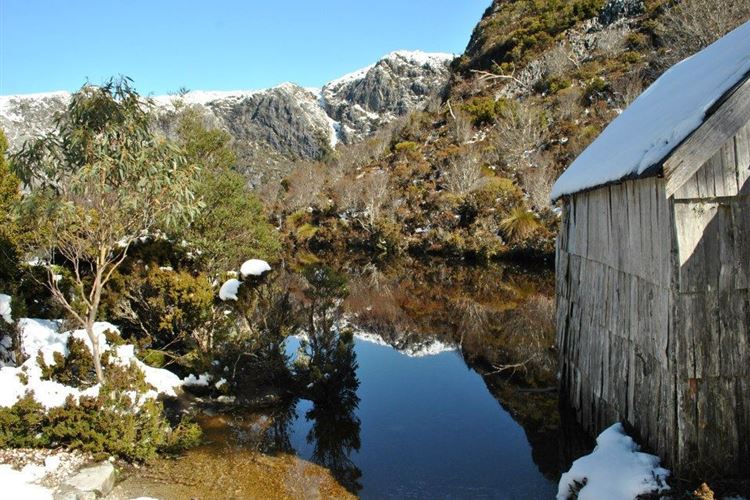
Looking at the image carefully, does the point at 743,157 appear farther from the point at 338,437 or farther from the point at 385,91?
the point at 385,91

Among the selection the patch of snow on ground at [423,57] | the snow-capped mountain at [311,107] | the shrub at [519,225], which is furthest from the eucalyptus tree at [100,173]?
the patch of snow on ground at [423,57]

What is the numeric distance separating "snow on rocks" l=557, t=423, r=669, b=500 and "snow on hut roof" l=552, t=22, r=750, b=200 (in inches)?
116

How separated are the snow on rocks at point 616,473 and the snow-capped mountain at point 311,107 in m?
108

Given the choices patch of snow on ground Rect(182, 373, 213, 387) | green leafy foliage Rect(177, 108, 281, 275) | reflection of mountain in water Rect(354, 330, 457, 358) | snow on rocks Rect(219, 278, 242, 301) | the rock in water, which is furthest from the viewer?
green leafy foliage Rect(177, 108, 281, 275)

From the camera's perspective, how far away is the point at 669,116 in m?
5.53

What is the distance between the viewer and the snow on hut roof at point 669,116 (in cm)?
462

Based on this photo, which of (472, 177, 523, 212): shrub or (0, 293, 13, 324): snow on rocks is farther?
(472, 177, 523, 212): shrub

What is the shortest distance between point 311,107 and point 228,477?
154122 millimetres

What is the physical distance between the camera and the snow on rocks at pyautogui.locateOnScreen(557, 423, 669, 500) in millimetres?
4828

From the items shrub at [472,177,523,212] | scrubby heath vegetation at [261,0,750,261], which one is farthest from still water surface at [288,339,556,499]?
shrub at [472,177,523,212]

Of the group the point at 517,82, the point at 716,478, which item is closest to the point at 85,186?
the point at 716,478

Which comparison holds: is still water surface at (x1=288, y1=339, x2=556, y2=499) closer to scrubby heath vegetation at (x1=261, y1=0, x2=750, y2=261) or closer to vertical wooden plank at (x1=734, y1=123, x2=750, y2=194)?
vertical wooden plank at (x1=734, y1=123, x2=750, y2=194)

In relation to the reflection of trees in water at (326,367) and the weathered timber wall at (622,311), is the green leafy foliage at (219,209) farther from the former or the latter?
the weathered timber wall at (622,311)

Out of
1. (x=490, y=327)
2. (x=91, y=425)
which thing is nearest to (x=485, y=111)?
(x=490, y=327)
